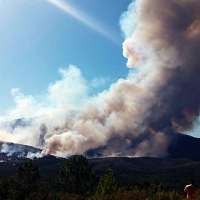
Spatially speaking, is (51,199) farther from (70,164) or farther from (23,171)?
(70,164)

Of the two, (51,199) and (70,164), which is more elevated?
(70,164)

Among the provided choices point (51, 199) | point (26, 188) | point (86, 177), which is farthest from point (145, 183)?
point (51, 199)

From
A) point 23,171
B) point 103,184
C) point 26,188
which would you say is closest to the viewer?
point 26,188

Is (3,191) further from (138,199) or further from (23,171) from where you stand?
(138,199)

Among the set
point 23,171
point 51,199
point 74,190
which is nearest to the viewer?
point 51,199

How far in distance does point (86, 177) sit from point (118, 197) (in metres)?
43.0

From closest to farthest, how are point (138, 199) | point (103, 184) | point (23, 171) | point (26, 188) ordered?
point (138, 199) < point (26, 188) < point (23, 171) < point (103, 184)

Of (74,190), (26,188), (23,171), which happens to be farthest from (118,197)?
(74,190)

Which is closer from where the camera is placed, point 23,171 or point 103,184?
point 23,171

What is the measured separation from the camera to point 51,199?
2520 cm

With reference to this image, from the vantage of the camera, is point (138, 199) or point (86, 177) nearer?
point (138, 199)

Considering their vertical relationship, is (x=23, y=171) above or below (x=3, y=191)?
above

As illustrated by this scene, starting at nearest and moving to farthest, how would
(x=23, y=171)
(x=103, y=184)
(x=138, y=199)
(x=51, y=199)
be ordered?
1. (x=138, y=199)
2. (x=51, y=199)
3. (x=23, y=171)
4. (x=103, y=184)

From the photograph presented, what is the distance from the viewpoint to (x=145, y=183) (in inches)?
2598
